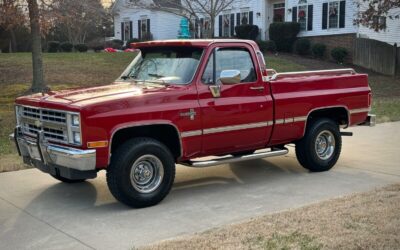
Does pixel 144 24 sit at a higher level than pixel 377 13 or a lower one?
higher

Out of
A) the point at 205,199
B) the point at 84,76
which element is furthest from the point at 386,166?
the point at 84,76

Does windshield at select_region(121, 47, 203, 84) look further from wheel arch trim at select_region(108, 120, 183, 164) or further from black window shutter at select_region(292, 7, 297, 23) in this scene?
black window shutter at select_region(292, 7, 297, 23)

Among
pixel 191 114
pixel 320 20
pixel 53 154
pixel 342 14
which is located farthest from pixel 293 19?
pixel 53 154

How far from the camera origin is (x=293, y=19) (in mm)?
33562

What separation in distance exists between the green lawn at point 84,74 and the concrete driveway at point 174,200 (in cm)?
498

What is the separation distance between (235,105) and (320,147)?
1960 mm

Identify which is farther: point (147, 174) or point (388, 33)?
point (388, 33)

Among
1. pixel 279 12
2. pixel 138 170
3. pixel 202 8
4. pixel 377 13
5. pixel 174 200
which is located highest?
pixel 279 12

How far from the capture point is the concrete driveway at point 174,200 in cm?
544

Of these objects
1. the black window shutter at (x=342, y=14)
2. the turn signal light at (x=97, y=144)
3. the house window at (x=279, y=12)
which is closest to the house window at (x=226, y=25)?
the house window at (x=279, y=12)

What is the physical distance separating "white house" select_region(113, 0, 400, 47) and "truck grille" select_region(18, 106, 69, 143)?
55.9ft

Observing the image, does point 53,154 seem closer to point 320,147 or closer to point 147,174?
point 147,174

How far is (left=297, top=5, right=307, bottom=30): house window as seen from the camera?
107 ft

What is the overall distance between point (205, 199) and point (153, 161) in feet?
2.81
